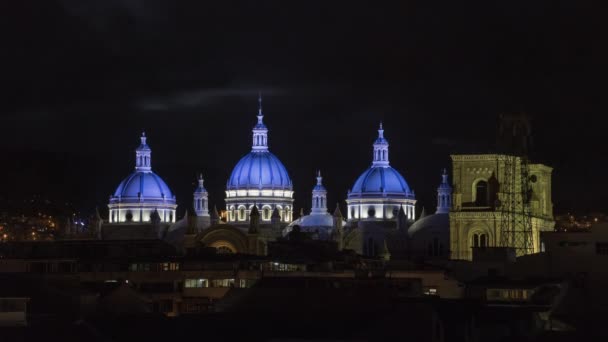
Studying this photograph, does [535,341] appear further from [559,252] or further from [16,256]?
[16,256]

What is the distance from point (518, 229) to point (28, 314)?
9643 centimetres

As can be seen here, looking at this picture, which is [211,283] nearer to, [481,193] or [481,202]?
[481,202]

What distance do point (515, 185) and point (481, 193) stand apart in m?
9.84

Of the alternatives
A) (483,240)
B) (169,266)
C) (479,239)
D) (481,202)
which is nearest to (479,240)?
(479,239)

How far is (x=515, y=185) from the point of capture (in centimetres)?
17188

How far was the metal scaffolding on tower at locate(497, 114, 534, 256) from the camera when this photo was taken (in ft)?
518

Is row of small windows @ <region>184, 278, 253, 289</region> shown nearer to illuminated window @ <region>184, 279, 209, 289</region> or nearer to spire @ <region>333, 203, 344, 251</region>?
illuminated window @ <region>184, 279, 209, 289</region>

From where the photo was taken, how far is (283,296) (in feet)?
286

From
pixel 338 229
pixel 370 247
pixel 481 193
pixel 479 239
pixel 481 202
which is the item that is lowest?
pixel 370 247

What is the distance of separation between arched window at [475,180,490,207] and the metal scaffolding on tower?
396 cm

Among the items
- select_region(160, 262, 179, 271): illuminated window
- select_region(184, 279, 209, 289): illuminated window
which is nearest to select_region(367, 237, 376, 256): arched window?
select_region(160, 262, 179, 271): illuminated window

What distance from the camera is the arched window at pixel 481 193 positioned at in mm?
180000

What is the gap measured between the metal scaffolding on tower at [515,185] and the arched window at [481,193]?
13.0ft

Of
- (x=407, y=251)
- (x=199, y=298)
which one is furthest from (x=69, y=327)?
(x=407, y=251)
